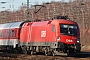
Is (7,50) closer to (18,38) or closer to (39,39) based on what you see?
(18,38)

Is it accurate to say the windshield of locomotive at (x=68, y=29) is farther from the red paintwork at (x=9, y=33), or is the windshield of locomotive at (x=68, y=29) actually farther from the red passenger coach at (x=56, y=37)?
the red paintwork at (x=9, y=33)

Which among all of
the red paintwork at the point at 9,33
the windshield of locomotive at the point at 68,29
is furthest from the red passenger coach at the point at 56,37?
the red paintwork at the point at 9,33

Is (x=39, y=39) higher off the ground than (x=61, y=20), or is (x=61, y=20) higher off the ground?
(x=61, y=20)

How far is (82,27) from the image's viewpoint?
6900 centimetres

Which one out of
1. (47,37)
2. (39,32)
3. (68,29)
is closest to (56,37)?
(68,29)

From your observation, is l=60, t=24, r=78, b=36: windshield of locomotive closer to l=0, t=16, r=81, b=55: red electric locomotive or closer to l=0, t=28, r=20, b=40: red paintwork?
l=0, t=16, r=81, b=55: red electric locomotive

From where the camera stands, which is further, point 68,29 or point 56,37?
point 68,29

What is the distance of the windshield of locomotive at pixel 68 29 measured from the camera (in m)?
24.0

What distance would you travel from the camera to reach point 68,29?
24.2 metres

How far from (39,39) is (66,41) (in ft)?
12.5

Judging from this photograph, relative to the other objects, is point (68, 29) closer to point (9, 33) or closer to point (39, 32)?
point (39, 32)

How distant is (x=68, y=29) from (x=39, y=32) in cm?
365

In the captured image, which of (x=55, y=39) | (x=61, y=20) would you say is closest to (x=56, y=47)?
(x=55, y=39)

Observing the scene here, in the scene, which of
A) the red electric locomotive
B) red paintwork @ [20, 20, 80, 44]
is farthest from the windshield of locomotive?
red paintwork @ [20, 20, 80, 44]
